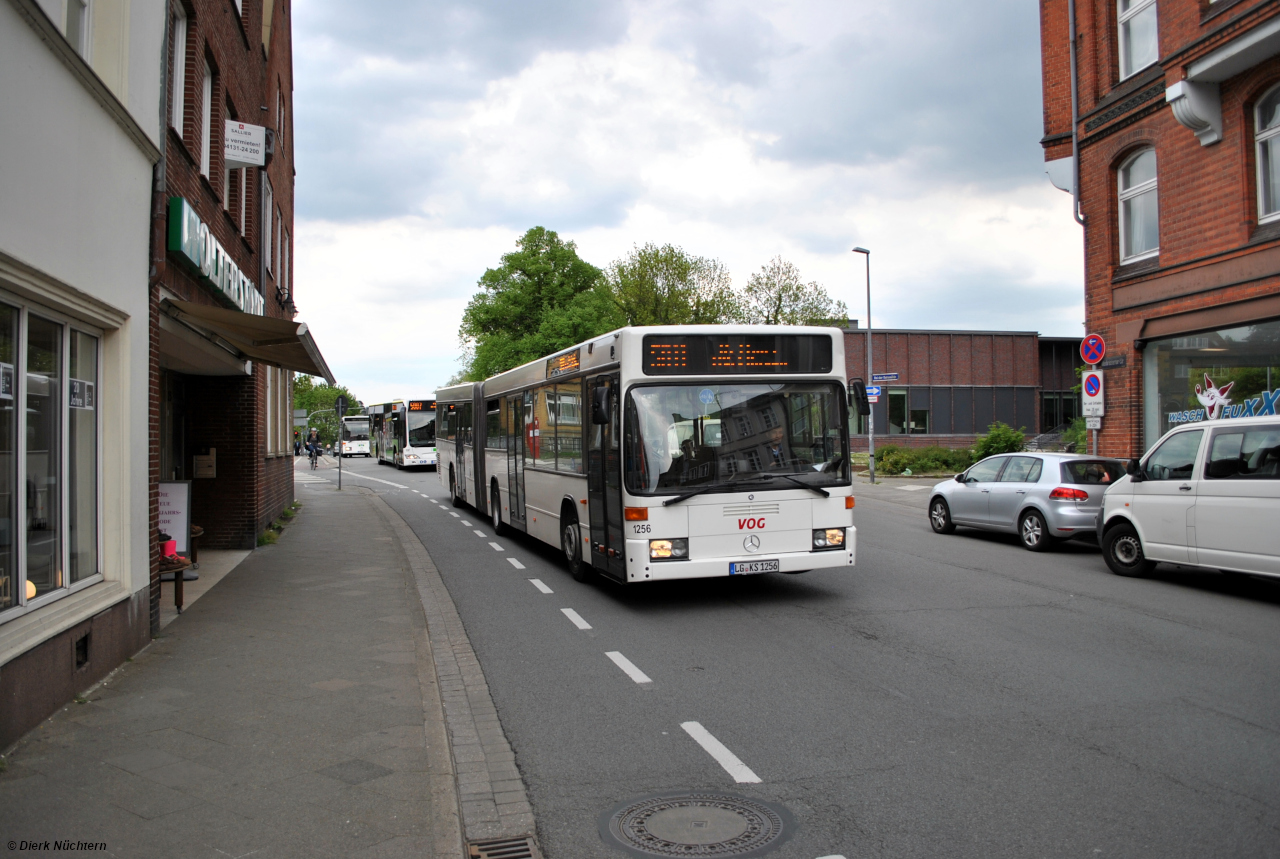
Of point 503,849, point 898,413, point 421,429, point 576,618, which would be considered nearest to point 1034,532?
point 576,618

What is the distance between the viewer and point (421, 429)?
44.0 meters

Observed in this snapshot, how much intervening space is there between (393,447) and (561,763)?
1812 inches

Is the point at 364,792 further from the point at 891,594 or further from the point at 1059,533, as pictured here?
the point at 1059,533

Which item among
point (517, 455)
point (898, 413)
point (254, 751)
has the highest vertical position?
point (898, 413)

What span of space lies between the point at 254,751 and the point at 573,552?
6.39 meters

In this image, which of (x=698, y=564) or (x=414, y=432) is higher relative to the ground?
(x=414, y=432)

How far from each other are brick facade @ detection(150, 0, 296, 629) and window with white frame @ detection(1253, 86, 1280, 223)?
15.3m

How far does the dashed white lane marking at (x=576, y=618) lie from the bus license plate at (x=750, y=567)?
148 cm

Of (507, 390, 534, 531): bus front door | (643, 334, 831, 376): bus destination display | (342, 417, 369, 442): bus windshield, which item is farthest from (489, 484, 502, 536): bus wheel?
(342, 417, 369, 442): bus windshield

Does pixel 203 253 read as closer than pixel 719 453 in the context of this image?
No

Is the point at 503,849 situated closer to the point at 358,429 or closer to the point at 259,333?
the point at 259,333

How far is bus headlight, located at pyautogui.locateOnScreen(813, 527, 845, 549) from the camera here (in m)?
9.38

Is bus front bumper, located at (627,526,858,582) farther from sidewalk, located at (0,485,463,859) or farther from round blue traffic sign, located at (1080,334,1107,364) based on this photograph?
round blue traffic sign, located at (1080,334,1107,364)

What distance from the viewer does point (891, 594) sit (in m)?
10.1
